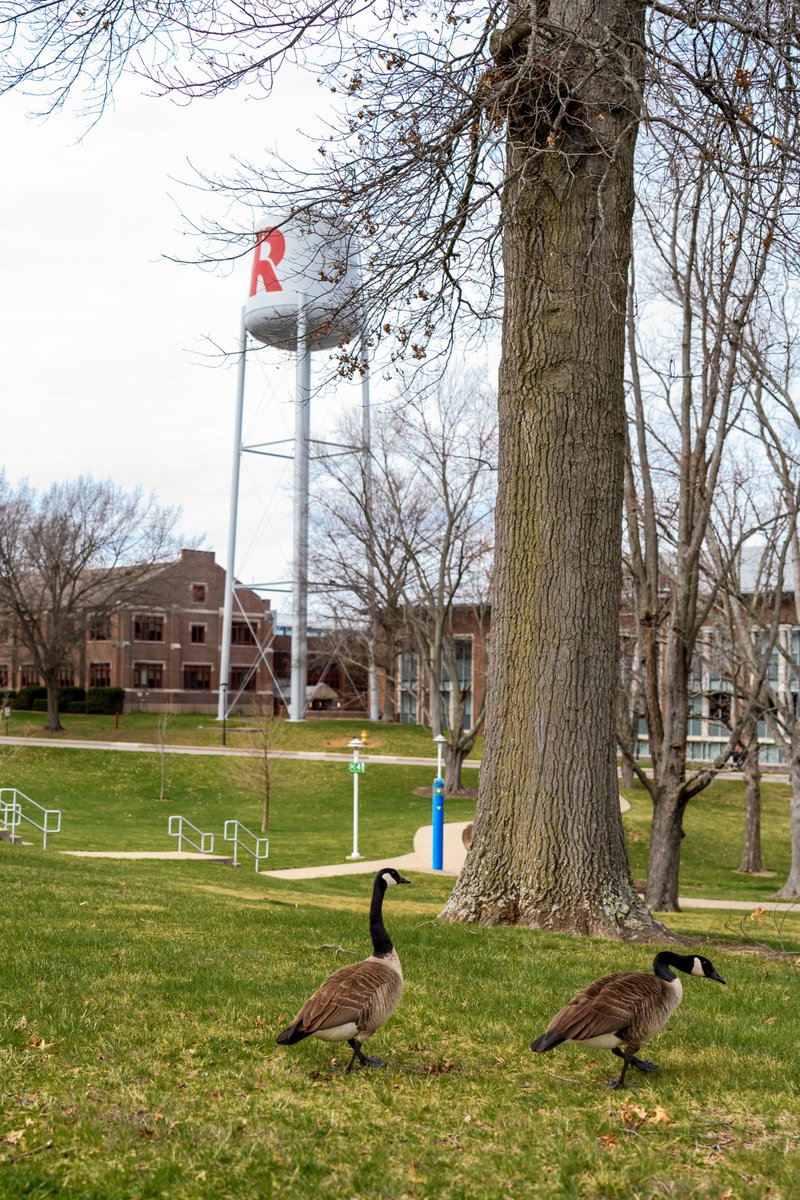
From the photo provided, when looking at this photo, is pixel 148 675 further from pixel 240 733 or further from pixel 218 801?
pixel 218 801

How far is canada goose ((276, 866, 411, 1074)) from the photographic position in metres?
4.78

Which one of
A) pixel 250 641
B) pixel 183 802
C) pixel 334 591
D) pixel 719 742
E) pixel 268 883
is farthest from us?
pixel 250 641

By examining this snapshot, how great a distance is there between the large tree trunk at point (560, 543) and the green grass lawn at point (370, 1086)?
106 centimetres

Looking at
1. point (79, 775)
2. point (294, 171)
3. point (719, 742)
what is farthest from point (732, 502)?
point (719, 742)

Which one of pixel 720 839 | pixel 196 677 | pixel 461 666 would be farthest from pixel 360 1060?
pixel 196 677

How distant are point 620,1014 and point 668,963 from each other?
0.73m

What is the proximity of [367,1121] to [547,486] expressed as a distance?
20.7 ft

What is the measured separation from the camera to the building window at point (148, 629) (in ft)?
252

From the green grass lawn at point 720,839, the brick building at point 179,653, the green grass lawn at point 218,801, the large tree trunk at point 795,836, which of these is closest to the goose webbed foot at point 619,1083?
the large tree trunk at point 795,836

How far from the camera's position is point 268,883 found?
21.1 m

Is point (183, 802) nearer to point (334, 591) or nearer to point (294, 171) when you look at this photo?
point (334, 591)

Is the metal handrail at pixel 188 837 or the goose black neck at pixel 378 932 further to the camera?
the metal handrail at pixel 188 837

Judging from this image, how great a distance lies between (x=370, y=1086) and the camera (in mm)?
5176

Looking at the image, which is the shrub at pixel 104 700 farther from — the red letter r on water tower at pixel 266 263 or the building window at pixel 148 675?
the red letter r on water tower at pixel 266 263
